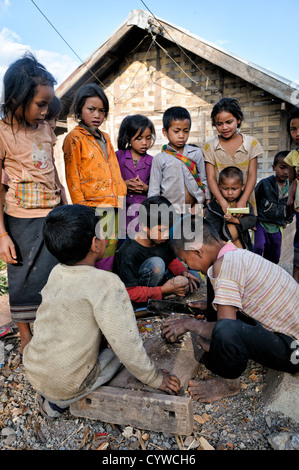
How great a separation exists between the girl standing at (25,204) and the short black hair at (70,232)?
0.72m

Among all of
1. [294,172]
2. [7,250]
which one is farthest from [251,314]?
[294,172]

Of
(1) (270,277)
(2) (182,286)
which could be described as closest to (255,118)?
(2) (182,286)

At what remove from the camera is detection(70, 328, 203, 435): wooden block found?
158cm

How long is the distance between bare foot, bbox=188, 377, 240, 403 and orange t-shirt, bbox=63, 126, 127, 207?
5.41 ft

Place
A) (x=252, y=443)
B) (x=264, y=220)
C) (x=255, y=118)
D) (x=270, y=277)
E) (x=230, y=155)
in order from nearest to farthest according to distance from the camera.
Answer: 1. (x=252, y=443)
2. (x=270, y=277)
3. (x=230, y=155)
4. (x=264, y=220)
5. (x=255, y=118)

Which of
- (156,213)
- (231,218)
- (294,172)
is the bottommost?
(231,218)

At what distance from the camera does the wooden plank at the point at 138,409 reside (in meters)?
1.57

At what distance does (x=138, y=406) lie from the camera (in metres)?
1.65

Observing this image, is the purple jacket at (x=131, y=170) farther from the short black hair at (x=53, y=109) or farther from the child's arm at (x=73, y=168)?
the short black hair at (x=53, y=109)

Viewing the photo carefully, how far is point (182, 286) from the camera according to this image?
122 inches

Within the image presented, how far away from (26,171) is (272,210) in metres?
3.04

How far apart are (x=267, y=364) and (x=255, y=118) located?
5457 millimetres

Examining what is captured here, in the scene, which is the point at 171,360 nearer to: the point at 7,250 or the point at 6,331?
the point at 7,250

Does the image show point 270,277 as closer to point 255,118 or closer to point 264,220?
point 264,220
